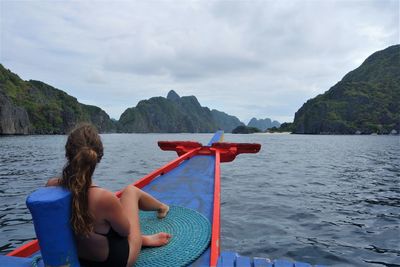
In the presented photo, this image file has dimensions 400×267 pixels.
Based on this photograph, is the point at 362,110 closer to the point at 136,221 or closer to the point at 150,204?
the point at 150,204

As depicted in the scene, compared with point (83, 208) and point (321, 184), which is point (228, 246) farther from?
point (321, 184)

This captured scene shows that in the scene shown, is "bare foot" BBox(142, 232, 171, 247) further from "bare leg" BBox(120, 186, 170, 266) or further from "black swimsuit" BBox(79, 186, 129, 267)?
"black swimsuit" BBox(79, 186, 129, 267)

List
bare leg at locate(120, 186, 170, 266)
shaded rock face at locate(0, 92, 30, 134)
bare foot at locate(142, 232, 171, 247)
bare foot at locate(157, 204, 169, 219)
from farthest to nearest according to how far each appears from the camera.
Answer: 1. shaded rock face at locate(0, 92, 30, 134)
2. bare foot at locate(157, 204, 169, 219)
3. bare foot at locate(142, 232, 171, 247)
4. bare leg at locate(120, 186, 170, 266)

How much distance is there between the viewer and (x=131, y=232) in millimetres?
3916

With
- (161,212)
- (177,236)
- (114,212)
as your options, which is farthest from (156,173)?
(114,212)

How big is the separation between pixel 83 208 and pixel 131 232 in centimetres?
102

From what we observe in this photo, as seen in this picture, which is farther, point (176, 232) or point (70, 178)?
point (176, 232)

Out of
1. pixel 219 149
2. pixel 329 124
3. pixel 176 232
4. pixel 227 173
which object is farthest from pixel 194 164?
pixel 329 124

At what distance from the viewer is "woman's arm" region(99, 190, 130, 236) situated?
3191 mm

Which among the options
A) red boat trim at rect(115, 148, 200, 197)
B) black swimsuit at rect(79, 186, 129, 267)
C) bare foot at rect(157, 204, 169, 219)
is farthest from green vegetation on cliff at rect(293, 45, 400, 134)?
black swimsuit at rect(79, 186, 129, 267)

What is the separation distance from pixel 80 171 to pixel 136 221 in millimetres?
1328

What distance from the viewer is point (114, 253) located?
138 inches

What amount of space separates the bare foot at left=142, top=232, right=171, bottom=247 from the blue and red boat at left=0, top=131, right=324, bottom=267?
0.65 metres

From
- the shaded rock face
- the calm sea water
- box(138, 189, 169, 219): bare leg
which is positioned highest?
the shaded rock face
